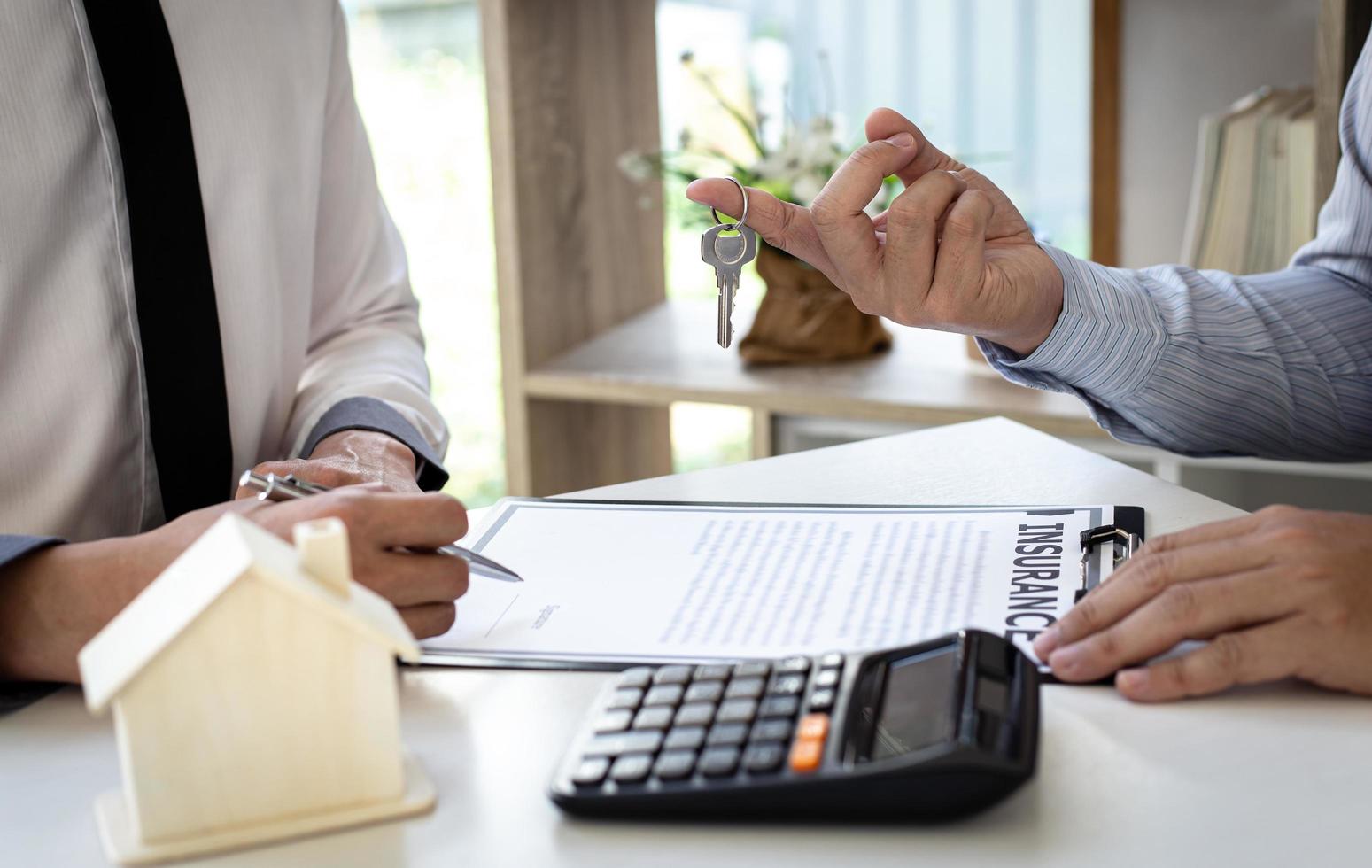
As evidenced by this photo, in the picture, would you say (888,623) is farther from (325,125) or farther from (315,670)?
(325,125)

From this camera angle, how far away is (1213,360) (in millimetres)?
983

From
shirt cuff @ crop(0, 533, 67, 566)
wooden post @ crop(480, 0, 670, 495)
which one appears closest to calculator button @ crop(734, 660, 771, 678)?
shirt cuff @ crop(0, 533, 67, 566)

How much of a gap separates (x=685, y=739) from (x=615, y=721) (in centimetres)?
4

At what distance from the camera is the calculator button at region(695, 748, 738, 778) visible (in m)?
0.46

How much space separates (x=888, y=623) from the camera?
2.07 ft

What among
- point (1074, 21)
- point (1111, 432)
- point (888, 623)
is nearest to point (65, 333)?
point (888, 623)

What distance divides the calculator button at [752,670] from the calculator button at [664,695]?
2cm

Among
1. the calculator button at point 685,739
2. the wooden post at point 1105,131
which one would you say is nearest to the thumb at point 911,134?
the calculator button at point 685,739

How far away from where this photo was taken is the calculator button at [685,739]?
1.58 feet

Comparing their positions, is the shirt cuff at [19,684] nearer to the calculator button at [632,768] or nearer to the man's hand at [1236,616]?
the calculator button at [632,768]

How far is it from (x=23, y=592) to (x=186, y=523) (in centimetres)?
8

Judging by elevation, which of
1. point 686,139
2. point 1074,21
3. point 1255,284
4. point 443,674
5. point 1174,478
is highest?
point 1074,21

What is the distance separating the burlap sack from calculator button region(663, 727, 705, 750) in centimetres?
144

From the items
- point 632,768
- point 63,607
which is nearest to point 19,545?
point 63,607
